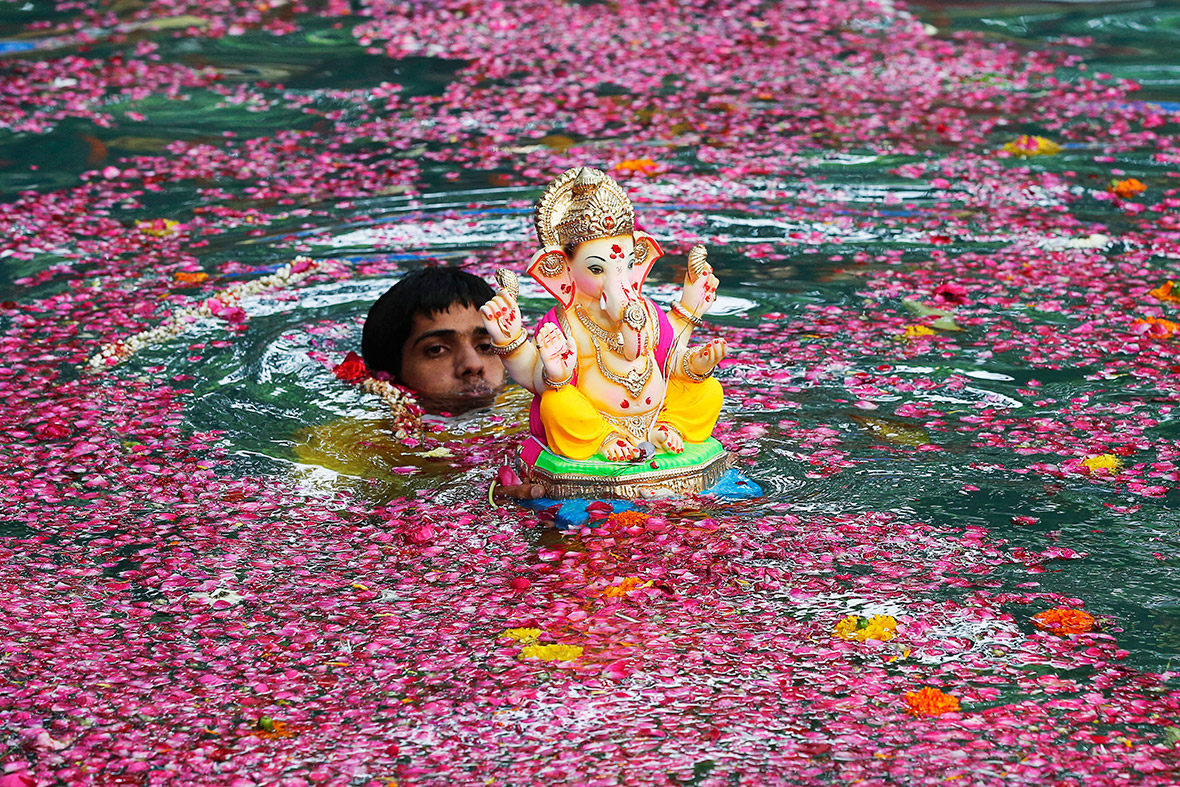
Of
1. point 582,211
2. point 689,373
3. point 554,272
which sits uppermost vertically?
point 582,211

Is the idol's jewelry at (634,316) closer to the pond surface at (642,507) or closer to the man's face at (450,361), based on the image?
the pond surface at (642,507)

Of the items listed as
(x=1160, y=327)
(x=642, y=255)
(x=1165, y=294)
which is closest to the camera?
(x=642, y=255)

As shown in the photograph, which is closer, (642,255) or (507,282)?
(507,282)

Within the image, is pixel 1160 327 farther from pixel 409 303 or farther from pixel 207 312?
pixel 207 312

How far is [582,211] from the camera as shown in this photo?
5105mm

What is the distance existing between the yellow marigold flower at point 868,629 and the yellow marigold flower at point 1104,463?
147cm

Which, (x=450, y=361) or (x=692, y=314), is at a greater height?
(x=692, y=314)

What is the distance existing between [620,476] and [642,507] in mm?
135

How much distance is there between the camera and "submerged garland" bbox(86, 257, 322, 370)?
286 inches

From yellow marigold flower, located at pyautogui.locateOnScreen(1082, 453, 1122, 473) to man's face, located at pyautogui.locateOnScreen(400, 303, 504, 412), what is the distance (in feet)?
8.53

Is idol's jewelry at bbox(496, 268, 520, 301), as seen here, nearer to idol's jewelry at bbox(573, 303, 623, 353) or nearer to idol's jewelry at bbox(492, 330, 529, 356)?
idol's jewelry at bbox(492, 330, 529, 356)

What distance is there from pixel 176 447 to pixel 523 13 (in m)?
8.65

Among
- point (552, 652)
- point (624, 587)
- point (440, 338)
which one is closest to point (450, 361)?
point (440, 338)

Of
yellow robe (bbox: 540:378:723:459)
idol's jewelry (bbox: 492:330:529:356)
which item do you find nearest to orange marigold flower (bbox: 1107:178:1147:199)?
yellow robe (bbox: 540:378:723:459)
